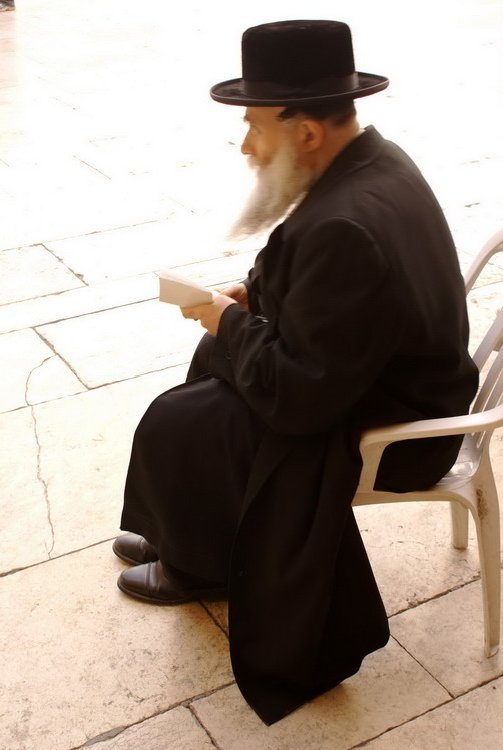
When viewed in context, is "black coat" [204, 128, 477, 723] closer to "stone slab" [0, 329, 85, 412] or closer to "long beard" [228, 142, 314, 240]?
"long beard" [228, 142, 314, 240]

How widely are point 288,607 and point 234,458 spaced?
1.23 ft

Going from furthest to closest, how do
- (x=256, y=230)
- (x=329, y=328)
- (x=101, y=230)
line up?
(x=101, y=230) → (x=256, y=230) → (x=329, y=328)

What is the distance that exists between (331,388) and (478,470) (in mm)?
580

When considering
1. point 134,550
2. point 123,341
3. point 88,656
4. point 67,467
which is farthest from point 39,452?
point 88,656

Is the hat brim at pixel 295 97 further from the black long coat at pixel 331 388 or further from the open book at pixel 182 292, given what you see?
the open book at pixel 182 292

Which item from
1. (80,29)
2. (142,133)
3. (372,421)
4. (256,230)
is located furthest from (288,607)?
(80,29)

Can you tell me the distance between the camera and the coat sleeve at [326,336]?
6.81 ft

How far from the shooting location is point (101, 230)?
523cm

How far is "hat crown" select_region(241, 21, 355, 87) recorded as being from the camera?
2195mm

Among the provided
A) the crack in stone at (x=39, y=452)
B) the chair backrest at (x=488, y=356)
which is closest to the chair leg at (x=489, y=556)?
the chair backrest at (x=488, y=356)

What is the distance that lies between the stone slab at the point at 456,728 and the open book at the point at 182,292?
113 cm

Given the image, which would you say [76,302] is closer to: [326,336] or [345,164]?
[345,164]

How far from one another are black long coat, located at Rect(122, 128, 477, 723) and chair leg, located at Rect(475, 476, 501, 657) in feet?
0.51

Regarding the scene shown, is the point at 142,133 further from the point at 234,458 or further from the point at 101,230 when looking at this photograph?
the point at 234,458
